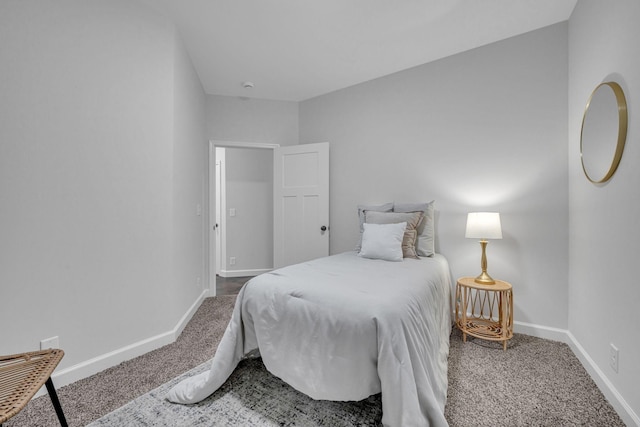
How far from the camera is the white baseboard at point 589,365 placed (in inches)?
56.2

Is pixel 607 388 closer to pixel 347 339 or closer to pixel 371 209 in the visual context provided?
pixel 347 339

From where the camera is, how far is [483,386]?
1.73 meters

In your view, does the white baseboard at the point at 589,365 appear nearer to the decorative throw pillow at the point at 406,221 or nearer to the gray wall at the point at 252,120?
the decorative throw pillow at the point at 406,221

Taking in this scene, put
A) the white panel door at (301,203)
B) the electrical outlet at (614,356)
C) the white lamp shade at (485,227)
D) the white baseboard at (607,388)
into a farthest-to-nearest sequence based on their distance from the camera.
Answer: the white panel door at (301,203)
the white lamp shade at (485,227)
the electrical outlet at (614,356)
the white baseboard at (607,388)

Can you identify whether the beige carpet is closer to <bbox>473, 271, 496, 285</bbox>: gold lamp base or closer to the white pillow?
<bbox>473, 271, 496, 285</bbox>: gold lamp base

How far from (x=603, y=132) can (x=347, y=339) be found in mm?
1936

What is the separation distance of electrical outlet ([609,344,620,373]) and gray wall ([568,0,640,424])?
34 mm

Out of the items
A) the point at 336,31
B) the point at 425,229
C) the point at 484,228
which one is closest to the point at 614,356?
the point at 484,228

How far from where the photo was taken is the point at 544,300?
2424 mm

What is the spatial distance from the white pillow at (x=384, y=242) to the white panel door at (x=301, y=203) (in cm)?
107

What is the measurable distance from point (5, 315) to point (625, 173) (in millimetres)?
3354

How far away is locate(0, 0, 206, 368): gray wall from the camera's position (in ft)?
5.17

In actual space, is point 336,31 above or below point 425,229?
above

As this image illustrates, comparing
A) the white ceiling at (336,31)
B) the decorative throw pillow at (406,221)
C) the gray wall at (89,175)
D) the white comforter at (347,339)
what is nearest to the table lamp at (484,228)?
the decorative throw pillow at (406,221)
